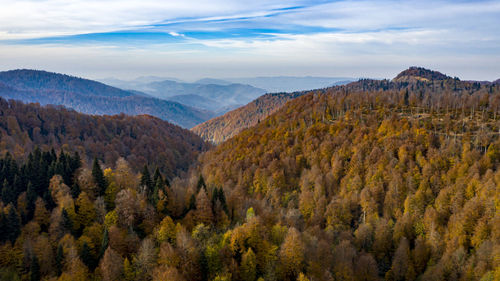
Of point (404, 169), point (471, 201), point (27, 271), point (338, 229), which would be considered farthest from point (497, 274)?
point (27, 271)

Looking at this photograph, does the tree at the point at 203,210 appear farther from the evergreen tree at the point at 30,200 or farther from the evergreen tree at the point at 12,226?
the evergreen tree at the point at 30,200

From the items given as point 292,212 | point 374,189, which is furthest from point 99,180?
point 374,189

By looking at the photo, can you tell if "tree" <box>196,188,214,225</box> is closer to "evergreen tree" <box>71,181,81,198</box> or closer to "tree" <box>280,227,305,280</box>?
"tree" <box>280,227,305,280</box>

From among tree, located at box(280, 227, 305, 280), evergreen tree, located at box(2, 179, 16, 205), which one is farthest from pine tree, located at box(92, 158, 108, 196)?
tree, located at box(280, 227, 305, 280)

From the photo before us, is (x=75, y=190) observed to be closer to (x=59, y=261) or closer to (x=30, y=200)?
(x=30, y=200)

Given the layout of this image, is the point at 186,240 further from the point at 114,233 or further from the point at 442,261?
the point at 442,261

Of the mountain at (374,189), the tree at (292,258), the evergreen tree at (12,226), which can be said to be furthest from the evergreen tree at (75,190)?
the tree at (292,258)

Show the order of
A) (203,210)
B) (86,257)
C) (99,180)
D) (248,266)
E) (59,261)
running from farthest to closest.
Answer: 1. (99,180)
2. (203,210)
3. (86,257)
4. (248,266)
5. (59,261)
